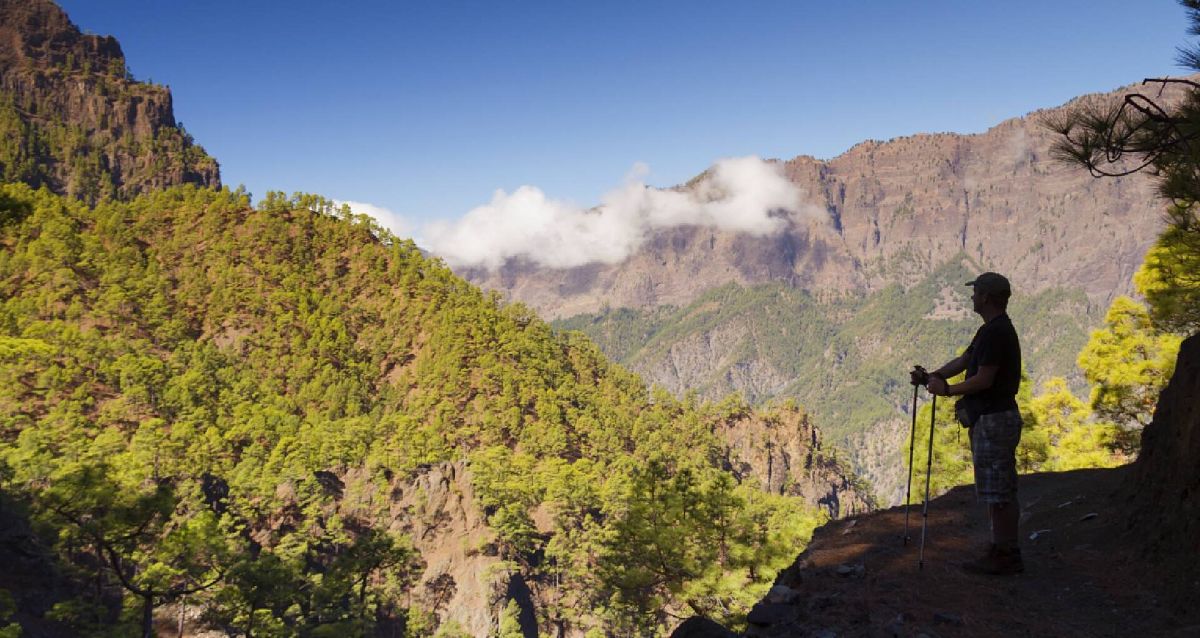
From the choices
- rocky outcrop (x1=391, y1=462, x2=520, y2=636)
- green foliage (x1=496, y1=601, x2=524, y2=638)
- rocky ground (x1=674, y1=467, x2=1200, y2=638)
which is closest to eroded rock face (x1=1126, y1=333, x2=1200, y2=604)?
rocky ground (x1=674, y1=467, x2=1200, y2=638)

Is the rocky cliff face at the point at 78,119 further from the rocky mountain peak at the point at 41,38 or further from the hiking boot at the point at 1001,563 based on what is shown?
the hiking boot at the point at 1001,563

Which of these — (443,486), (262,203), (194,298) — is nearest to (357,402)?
(443,486)

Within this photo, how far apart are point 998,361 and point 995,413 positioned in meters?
0.59

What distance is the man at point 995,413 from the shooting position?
6.64 meters

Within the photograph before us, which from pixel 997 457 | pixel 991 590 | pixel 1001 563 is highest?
pixel 997 457

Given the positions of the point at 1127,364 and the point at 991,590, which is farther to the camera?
the point at 1127,364

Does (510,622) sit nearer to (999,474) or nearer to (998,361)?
(999,474)

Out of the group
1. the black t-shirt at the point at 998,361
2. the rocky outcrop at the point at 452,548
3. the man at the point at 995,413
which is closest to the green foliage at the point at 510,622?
the rocky outcrop at the point at 452,548

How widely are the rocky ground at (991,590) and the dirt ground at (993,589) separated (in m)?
0.01

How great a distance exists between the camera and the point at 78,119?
14788 cm

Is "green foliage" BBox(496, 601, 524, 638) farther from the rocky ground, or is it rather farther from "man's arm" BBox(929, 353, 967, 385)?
"man's arm" BBox(929, 353, 967, 385)

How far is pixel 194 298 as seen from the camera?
84.3m

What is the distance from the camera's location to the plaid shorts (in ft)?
21.8

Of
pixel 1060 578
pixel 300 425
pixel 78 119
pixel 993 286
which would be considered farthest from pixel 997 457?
pixel 78 119
